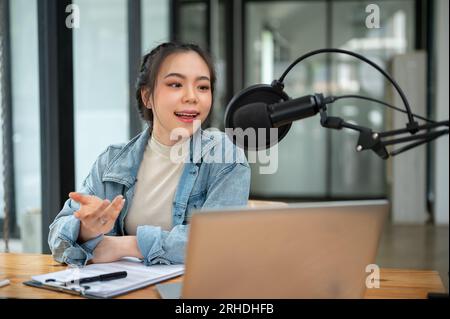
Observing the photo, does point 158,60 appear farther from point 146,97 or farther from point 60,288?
point 60,288

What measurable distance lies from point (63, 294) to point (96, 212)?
7.9 inches

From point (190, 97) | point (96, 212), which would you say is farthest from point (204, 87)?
point (96, 212)

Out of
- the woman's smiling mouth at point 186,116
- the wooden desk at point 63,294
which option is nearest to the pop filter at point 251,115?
the wooden desk at point 63,294

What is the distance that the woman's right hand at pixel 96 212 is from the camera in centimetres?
119

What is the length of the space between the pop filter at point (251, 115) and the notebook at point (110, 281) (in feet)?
1.21

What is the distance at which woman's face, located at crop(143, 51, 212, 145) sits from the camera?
1.52 meters

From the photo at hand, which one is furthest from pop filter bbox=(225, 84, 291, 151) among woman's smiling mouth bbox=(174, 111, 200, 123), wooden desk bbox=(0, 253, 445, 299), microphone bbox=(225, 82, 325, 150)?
woman's smiling mouth bbox=(174, 111, 200, 123)

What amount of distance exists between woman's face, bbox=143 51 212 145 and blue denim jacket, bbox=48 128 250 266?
8 centimetres

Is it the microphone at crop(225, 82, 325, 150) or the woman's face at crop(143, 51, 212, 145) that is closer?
the microphone at crop(225, 82, 325, 150)

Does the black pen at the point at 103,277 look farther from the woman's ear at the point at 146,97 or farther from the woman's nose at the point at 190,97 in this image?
the woman's ear at the point at 146,97

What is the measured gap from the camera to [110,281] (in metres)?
1.16

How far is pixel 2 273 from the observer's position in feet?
4.17

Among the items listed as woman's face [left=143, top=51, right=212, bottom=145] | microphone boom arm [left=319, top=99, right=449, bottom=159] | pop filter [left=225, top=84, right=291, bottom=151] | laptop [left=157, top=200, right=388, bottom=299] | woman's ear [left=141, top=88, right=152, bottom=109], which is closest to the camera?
laptop [left=157, top=200, right=388, bottom=299]

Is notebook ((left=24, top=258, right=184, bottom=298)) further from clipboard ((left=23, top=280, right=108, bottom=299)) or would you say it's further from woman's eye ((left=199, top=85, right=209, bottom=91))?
woman's eye ((left=199, top=85, right=209, bottom=91))
